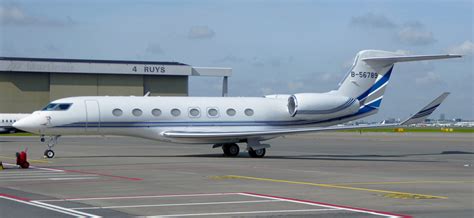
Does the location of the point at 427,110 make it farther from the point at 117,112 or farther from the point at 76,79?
the point at 76,79

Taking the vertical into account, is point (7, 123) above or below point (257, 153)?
above

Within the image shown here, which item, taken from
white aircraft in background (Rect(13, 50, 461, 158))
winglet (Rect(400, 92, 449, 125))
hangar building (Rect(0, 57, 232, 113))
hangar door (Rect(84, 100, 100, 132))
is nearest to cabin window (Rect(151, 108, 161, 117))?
white aircraft in background (Rect(13, 50, 461, 158))

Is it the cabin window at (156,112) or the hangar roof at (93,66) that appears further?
the hangar roof at (93,66)

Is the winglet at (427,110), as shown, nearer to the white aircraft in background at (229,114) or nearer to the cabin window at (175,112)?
the white aircraft in background at (229,114)

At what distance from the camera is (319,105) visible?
112 ft

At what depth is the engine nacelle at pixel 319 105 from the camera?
34.0m

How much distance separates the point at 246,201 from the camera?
50.3 ft

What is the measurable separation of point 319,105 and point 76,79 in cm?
5700

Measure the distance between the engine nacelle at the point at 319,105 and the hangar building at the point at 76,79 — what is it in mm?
54062

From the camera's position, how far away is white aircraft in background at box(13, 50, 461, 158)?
31.8 m

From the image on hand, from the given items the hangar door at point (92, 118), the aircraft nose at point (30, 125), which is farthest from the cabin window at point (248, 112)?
the aircraft nose at point (30, 125)

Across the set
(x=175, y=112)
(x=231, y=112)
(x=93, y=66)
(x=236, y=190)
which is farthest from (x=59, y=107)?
(x=93, y=66)

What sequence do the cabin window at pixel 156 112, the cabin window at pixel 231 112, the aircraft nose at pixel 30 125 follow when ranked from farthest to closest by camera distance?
the cabin window at pixel 231 112, the cabin window at pixel 156 112, the aircraft nose at pixel 30 125

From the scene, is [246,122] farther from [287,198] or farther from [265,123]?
[287,198]
